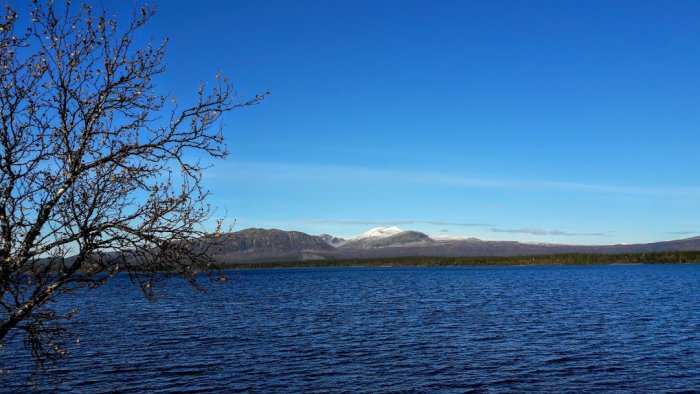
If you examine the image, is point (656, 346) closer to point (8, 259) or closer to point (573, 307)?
point (573, 307)

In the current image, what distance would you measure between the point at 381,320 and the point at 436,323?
235 inches

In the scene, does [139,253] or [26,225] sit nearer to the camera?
[26,225]

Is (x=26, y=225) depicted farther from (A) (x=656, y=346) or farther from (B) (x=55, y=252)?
(A) (x=656, y=346)

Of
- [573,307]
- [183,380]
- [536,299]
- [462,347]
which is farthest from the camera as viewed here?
[536,299]

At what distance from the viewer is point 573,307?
70.9 m

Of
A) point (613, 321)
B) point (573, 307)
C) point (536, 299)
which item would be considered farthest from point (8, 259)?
point (536, 299)

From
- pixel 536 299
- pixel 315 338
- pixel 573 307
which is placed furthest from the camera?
pixel 536 299

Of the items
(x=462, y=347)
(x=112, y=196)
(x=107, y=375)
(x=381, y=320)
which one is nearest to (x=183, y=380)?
(x=107, y=375)

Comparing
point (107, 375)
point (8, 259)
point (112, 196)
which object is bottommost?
point (107, 375)

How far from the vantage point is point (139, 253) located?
13.6 meters

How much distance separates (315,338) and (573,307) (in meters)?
38.9

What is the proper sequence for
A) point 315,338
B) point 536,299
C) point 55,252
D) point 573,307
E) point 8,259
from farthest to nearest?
point 536,299 → point 573,307 → point 315,338 → point 55,252 → point 8,259

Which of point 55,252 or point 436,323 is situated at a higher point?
point 55,252

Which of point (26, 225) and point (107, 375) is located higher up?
point (26, 225)
